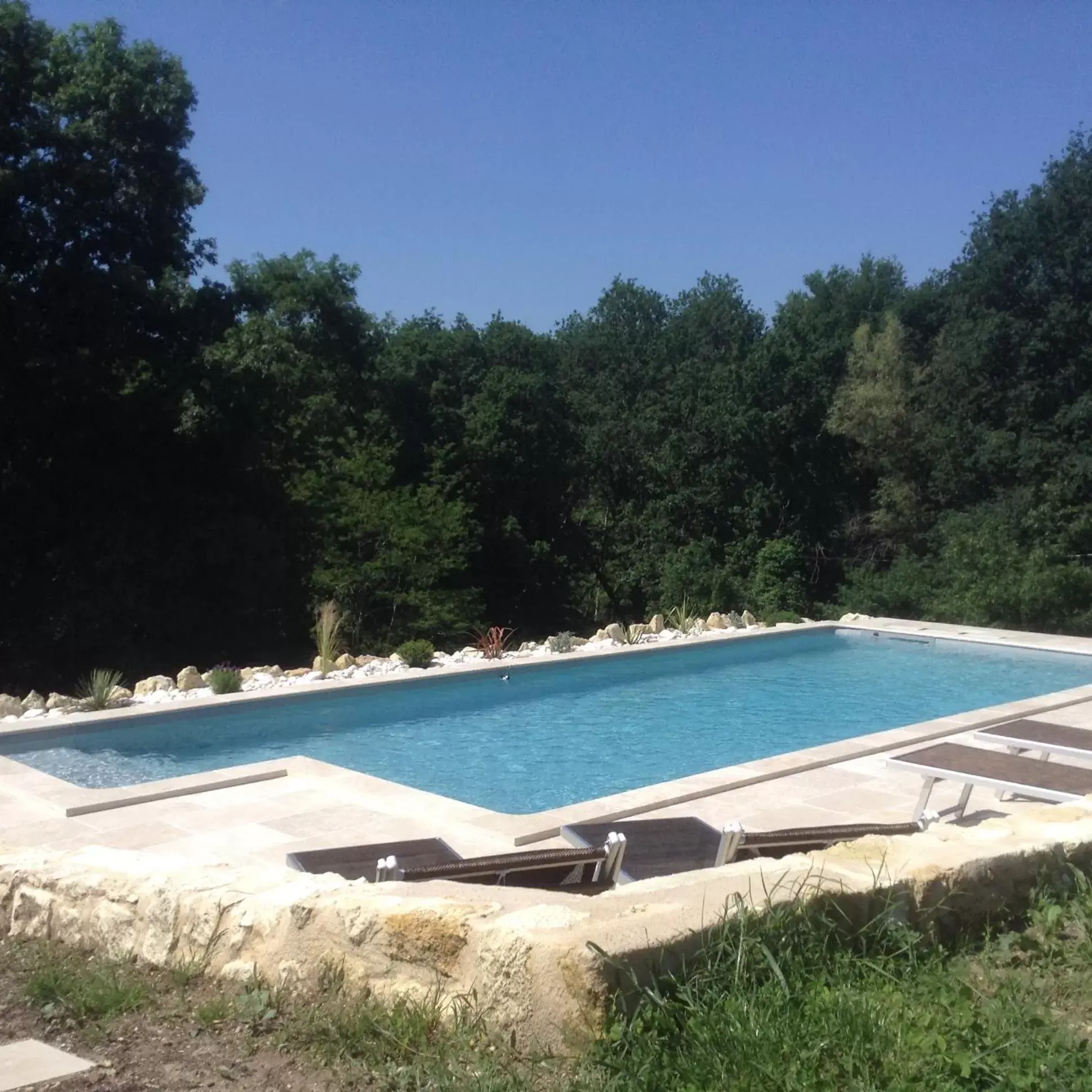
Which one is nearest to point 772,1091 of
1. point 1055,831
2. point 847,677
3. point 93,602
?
point 1055,831

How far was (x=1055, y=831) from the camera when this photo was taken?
3904 mm

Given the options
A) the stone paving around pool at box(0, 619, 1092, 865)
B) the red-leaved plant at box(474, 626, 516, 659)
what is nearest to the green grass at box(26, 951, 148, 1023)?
the stone paving around pool at box(0, 619, 1092, 865)

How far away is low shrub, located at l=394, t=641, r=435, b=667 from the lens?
12438 millimetres

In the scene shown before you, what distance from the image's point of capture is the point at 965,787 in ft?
21.9

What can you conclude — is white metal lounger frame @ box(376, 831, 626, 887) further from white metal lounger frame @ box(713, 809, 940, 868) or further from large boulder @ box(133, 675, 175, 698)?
large boulder @ box(133, 675, 175, 698)

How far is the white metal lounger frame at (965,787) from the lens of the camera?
5.82 m

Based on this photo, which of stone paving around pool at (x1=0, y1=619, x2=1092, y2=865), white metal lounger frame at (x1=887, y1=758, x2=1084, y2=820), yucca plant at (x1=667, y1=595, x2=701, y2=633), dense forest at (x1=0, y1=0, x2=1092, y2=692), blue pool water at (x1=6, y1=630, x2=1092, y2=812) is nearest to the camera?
white metal lounger frame at (x1=887, y1=758, x2=1084, y2=820)

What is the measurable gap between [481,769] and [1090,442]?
14.3m

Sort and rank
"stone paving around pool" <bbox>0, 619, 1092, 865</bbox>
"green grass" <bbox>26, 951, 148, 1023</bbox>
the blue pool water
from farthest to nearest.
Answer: the blue pool water
"stone paving around pool" <bbox>0, 619, 1092, 865</bbox>
"green grass" <bbox>26, 951, 148, 1023</bbox>

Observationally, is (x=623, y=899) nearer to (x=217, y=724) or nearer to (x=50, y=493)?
(x=217, y=724)

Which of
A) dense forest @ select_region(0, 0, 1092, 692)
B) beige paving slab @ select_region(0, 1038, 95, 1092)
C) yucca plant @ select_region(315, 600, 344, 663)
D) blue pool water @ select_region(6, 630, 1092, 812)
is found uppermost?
dense forest @ select_region(0, 0, 1092, 692)

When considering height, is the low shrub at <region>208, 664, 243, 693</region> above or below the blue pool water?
above

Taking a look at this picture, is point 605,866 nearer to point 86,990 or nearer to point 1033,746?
point 86,990

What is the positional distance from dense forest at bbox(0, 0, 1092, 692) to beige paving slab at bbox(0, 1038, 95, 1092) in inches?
541
